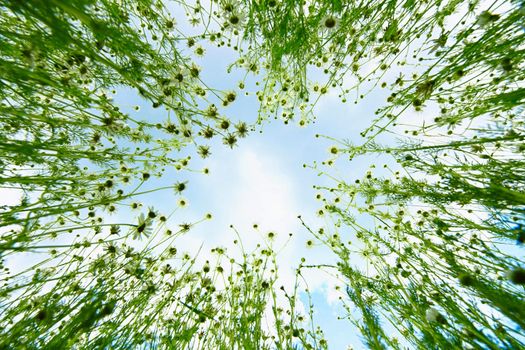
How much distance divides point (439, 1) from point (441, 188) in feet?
3.45

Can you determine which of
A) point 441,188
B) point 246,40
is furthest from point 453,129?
point 246,40

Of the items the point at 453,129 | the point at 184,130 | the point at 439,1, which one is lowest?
the point at 453,129

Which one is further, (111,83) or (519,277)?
(111,83)

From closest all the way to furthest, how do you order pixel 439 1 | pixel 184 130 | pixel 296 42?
pixel 439 1, pixel 296 42, pixel 184 130

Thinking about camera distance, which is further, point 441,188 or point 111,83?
point 111,83

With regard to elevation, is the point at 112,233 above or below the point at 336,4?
below

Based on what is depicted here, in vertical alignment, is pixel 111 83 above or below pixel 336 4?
below

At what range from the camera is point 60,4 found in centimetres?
63

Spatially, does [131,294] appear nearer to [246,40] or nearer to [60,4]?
[60,4]

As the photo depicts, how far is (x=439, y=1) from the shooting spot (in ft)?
4.86

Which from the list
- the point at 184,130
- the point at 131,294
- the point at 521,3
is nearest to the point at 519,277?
the point at 521,3

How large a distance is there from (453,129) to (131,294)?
274 cm

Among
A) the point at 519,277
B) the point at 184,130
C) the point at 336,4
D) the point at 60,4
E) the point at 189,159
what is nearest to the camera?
the point at 60,4

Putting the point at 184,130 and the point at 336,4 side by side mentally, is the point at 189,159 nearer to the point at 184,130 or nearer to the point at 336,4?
the point at 184,130
